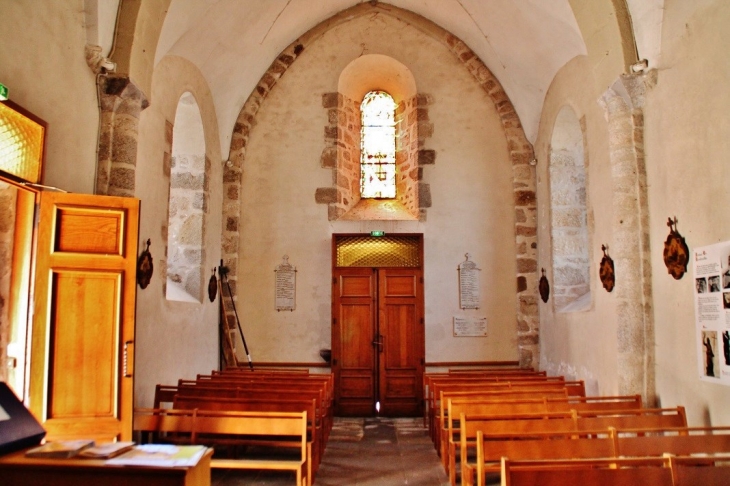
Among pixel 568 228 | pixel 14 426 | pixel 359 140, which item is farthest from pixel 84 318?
pixel 359 140

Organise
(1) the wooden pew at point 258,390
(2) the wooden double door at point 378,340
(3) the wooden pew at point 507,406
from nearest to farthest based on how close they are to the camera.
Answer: (3) the wooden pew at point 507,406 → (1) the wooden pew at point 258,390 → (2) the wooden double door at point 378,340

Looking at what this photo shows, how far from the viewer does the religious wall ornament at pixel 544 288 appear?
26.8ft

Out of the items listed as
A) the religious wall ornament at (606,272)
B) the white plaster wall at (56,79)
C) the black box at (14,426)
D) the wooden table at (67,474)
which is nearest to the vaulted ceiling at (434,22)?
the white plaster wall at (56,79)

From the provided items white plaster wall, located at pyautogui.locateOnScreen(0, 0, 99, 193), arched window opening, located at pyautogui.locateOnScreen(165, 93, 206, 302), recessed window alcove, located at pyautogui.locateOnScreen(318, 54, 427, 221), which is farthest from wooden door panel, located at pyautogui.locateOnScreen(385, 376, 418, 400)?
white plaster wall, located at pyautogui.locateOnScreen(0, 0, 99, 193)

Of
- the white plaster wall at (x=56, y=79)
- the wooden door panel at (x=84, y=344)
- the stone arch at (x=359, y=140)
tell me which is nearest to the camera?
the white plaster wall at (x=56, y=79)

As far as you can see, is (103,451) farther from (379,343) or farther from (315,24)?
(315,24)

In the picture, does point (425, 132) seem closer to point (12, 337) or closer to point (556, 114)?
point (556, 114)

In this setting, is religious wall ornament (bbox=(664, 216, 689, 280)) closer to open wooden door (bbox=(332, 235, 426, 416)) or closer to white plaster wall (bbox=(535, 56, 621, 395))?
white plaster wall (bbox=(535, 56, 621, 395))

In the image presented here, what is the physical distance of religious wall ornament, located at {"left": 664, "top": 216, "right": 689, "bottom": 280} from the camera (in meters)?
4.76

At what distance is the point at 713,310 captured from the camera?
4340 mm

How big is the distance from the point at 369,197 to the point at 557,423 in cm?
574

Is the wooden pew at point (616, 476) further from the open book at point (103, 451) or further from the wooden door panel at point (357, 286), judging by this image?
the wooden door panel at point (357, 286)

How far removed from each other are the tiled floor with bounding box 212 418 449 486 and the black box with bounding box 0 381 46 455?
2077 mm

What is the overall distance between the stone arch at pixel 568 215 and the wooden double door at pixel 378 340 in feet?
6.31
